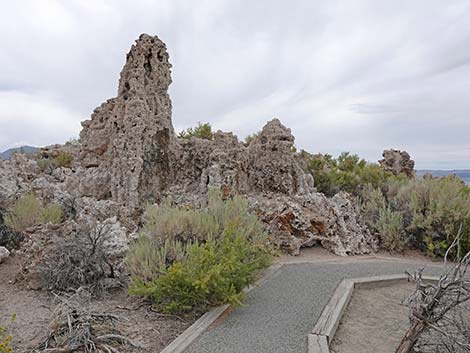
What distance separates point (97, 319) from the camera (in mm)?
3928

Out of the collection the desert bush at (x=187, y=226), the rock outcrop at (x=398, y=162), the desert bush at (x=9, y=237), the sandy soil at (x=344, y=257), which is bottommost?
Answer: the sandy soil at (x=344, y=257)

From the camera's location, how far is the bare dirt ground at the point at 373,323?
3.93m

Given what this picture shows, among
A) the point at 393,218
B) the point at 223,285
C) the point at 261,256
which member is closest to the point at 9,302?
the point at 223,285

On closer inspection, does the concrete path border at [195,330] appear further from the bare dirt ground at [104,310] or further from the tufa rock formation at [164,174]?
the tufa rock formation at [164,174]

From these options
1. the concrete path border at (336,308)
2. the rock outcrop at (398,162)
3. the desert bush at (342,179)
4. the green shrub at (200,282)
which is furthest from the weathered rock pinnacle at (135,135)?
the rock outcrop at (398,162)

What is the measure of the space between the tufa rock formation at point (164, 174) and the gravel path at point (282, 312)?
152cm

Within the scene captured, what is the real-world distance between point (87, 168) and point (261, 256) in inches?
215

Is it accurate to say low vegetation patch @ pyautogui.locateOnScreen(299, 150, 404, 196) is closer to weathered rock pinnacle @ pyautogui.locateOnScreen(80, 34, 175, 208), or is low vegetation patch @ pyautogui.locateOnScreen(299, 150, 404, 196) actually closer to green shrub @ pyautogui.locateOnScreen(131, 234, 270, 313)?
weathered rock pinnacle @ pyautogui.locateOnScreen(80, 34, 175, 208)

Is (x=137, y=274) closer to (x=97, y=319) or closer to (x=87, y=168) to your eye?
(x=97, y=319)

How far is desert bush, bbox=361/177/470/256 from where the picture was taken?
7828 mm

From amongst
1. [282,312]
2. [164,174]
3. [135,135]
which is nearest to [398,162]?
[164,174]

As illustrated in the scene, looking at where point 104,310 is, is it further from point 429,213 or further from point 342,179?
point 342,179

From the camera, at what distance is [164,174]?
9.02m

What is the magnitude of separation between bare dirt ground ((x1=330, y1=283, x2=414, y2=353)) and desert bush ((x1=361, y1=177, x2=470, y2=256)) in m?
2.60
